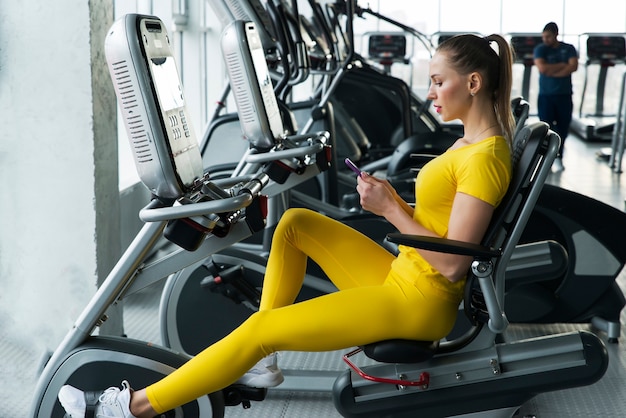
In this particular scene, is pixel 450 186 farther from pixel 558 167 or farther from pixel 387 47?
pixel 387 47

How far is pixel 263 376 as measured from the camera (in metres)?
2.17

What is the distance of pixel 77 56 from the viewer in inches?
104

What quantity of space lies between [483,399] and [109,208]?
1475mm

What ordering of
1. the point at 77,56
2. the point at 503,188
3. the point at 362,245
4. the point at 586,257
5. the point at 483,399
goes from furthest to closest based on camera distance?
the point at 586,257
the point at 77,56
the point at 362,245
the point at 483,399
the point at 503,188

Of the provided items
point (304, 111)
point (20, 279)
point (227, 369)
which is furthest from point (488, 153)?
point (304, 111)

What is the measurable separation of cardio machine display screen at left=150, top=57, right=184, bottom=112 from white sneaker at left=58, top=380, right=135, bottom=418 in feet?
2.29

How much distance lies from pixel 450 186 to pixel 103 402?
3.26 ft

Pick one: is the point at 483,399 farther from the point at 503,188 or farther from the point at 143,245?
the point at 143,245

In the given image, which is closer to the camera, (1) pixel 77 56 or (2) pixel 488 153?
(2) pixel 488 153

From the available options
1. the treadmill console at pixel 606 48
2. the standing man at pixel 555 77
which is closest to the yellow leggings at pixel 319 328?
the standing man at pixel 555 77

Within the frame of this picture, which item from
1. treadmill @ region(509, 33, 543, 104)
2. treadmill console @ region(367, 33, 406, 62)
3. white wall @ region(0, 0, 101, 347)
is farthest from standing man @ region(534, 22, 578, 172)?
white wall @ region(0, 0, 101, 347)

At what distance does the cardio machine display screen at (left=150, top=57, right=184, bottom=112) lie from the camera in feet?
6.05

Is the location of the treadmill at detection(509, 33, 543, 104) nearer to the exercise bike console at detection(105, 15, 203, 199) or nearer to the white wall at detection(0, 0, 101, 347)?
the white wall at detection(0, 0, 101, 347)

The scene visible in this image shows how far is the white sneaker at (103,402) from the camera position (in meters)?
1.97
